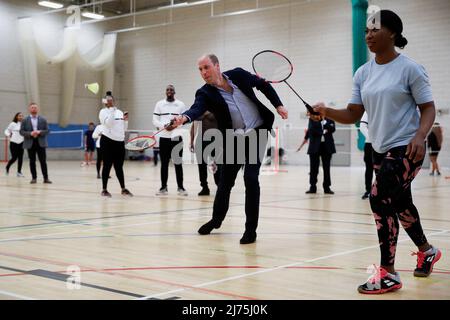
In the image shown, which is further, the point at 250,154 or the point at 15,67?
the point at 15,67

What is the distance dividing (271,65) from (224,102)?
1007 millimetres

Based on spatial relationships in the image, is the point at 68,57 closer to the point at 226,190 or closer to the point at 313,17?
the point at 313,17

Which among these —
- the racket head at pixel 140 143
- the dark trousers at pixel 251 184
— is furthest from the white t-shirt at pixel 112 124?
the dark trousers at pixel 251 184

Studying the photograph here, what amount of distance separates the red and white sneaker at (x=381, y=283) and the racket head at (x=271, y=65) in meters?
2.98

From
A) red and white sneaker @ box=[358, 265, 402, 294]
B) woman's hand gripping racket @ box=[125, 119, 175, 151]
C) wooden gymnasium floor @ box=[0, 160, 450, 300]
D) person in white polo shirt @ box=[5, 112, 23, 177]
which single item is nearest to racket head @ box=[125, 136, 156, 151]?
woman's hand gripping racket @ box=[125, 119, 175, 151]

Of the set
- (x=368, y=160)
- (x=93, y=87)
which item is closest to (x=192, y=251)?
(x=368, y=160)

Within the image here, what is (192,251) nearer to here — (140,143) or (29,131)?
(140,143)

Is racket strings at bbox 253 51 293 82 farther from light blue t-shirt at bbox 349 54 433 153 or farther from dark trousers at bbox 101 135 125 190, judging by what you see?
dark trousers at bbox 101 135 125 190

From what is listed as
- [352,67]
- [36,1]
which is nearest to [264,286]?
[352,67]

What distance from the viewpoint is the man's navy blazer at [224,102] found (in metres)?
5.86

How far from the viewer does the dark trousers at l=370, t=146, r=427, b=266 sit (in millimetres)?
3812

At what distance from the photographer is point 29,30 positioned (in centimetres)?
2756

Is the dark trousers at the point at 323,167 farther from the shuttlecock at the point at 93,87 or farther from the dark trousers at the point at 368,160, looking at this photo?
the shuttlecock at the point at 93,87
